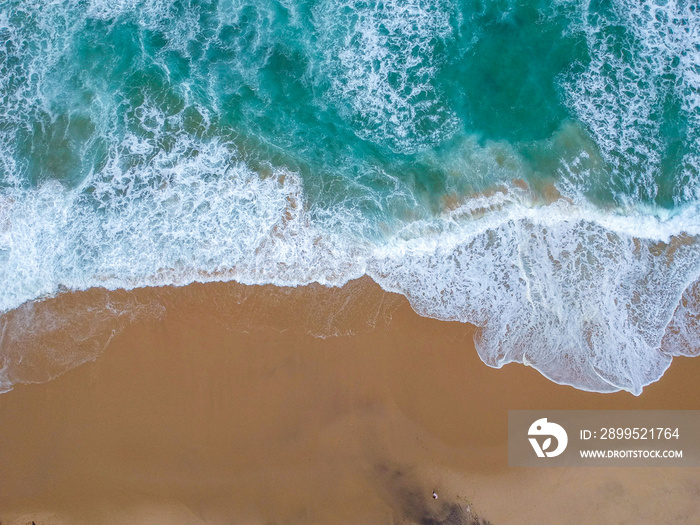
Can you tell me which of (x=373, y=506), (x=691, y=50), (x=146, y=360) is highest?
(x=691, y=50)

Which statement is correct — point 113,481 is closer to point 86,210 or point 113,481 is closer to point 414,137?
point 86,210

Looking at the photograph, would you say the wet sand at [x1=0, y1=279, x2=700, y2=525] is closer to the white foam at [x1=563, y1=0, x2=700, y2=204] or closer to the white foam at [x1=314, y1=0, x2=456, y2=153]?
the white foam at [x1=563, y1=0, x2=700, y2=204]

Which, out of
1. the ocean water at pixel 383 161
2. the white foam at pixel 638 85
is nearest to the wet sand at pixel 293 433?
the ocean water at pixel 383 161

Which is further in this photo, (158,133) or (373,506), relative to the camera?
(158,133)

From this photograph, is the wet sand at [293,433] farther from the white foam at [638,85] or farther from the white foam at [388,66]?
the white foam at [388,66]

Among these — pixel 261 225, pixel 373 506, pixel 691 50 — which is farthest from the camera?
pixel 691 50

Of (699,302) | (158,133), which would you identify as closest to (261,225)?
(158,133)

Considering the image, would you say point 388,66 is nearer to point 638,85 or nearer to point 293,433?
point 638,85

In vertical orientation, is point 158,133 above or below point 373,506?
above
